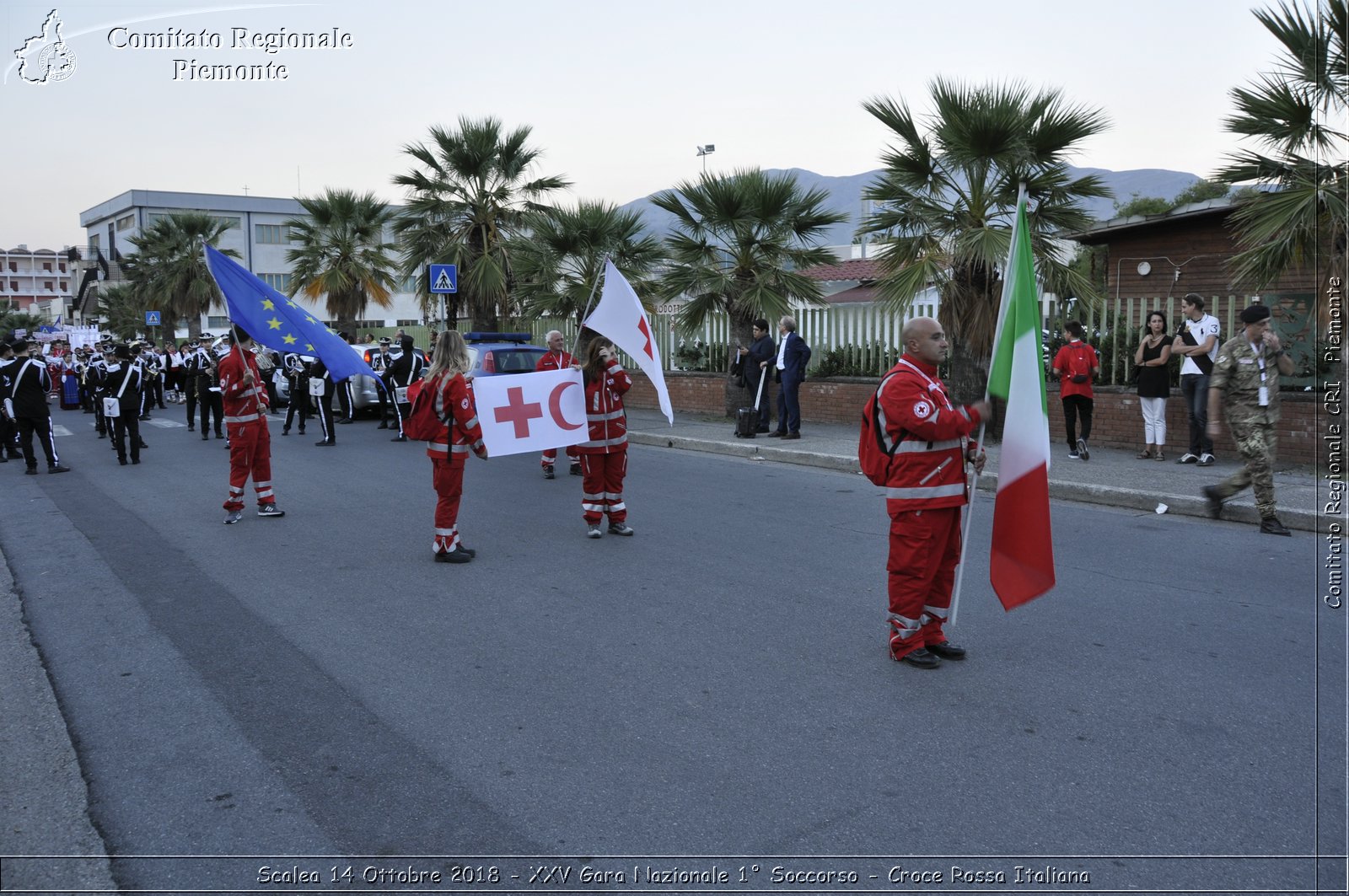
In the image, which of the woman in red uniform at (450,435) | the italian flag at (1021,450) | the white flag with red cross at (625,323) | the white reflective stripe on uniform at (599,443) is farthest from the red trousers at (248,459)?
the italian flag at (1021,450)

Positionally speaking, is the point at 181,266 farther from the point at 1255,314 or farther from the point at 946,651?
the point at 946,651

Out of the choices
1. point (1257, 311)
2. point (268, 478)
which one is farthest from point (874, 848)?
point (268, 478)

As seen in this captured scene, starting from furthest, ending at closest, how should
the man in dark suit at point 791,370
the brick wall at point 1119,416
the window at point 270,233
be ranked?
the window at point 270,233 → the man in dark suit at point 791,370 → the brick wall at point 1119,416

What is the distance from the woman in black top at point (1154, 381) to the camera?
1229cm

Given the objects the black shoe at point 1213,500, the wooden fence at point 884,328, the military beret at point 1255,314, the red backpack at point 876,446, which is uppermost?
the wooden fence at point 884,328

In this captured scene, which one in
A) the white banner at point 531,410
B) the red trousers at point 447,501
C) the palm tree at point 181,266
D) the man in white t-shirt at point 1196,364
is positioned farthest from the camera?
the palm tree at point 181,266

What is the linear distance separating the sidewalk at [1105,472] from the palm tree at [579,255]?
13.3 feet

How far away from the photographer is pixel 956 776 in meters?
4.07

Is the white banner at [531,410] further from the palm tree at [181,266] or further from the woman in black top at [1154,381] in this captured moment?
the palm tree at [181,266]

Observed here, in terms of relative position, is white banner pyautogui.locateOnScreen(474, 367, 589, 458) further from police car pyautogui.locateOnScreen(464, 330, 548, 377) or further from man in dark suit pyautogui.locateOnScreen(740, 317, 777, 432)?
police car pyautogui.locateOnScreen(464, 330, 548, 377)

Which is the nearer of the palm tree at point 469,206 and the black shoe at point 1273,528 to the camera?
the black shoe at point 1273,528

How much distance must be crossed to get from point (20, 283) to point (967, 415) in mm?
178178

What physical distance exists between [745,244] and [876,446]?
12814mm

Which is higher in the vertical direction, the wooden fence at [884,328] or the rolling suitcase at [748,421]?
the wooden fence at [884,328]
